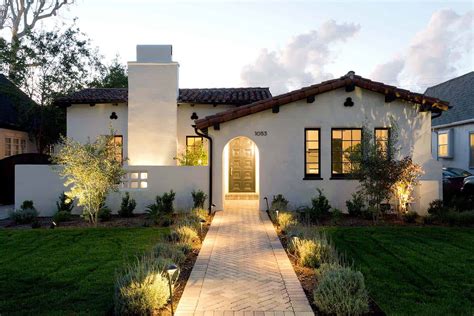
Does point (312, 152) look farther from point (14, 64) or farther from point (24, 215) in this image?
point (14, 64)

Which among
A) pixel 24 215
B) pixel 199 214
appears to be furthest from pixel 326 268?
pixel 24 215

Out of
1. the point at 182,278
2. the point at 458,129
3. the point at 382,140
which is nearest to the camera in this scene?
the point at 182,278

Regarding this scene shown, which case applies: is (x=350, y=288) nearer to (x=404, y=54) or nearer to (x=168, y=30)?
(x=168, y=30)

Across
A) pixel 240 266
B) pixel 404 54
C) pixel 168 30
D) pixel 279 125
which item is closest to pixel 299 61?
pixel 404 54

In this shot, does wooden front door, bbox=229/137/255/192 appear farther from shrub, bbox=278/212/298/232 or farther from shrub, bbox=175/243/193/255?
shrub, bbox=175/243/193/255

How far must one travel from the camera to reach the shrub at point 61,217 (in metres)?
12.3

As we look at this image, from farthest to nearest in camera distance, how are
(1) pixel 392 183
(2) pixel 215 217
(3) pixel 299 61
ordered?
(3) pixel 299 61 < (2) pixel 215 217 < (1) pixel 392 183

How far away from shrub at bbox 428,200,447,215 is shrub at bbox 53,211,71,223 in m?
11.9

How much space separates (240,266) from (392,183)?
6.61 metres

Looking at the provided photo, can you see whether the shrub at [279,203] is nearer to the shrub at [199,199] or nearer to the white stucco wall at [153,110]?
the shrub at [199,199]

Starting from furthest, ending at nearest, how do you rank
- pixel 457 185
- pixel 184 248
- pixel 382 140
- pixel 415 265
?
pixel 457 185 → pixel 382 140 → pixel 184 248 → pixel 415 265

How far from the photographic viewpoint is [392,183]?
1170 centimetres

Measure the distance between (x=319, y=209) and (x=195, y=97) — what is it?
7914 mm

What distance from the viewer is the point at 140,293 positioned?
4.91 metres
